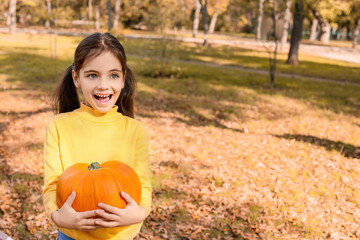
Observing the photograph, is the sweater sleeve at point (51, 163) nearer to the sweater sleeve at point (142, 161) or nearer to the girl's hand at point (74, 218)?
the girl's hand at point (74, 218)

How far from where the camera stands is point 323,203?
5.47 m

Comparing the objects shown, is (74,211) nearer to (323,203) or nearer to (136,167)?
(136,167)

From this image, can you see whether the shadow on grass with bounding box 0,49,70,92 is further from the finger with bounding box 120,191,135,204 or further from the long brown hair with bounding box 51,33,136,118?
the finger with bounding box 120,191,135,204

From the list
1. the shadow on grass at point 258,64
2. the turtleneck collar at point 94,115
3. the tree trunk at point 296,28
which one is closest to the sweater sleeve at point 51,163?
the turtleneck collar at point 94,115

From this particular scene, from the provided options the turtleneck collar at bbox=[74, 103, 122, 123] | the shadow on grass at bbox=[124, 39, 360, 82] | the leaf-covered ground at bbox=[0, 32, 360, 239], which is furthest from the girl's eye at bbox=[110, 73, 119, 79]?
the shadow on grass at bbox=[124, 39, 360, 82]

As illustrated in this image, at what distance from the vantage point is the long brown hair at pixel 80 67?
1860mm

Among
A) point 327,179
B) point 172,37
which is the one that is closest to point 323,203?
point 327,179

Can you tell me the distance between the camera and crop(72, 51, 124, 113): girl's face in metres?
1.83

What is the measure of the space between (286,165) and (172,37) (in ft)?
29.0

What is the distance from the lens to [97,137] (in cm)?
192

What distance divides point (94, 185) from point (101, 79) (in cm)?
53

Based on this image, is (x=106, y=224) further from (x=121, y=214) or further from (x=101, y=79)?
(x=101, y=79)

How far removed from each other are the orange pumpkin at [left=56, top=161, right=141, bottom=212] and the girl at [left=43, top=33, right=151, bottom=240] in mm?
51

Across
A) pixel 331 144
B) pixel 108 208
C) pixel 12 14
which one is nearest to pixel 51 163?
pixel 108 208
